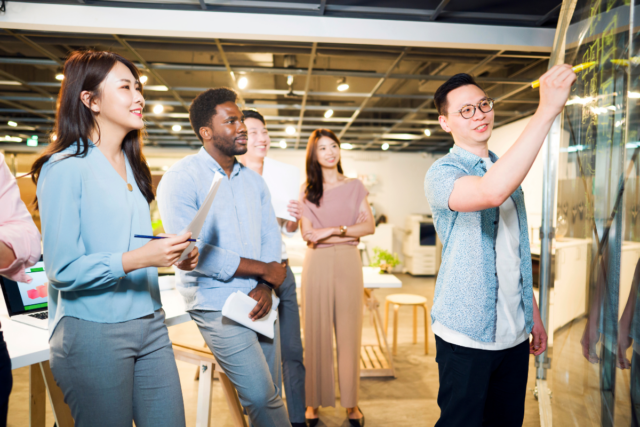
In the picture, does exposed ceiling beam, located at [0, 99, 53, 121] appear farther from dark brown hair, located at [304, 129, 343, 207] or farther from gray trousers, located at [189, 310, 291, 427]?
gray trousers, located at [189, 310, 291, 427]

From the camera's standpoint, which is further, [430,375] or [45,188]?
[430,375]

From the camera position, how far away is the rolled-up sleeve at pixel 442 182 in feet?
3.83

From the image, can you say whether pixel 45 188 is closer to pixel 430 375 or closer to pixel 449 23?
pixel 430 375

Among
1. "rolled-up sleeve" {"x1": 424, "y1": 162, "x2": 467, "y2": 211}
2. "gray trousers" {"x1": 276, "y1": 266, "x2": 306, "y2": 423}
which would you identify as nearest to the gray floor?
"gray trousers" {"x1": 276, "y1": 266, "x2": 306, "y2": 423}

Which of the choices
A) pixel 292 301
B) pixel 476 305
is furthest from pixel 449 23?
pixel 476 305

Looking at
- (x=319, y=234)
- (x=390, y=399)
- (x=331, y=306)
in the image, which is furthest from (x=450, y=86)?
(x=390, y=399)

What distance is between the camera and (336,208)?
2730 millimetres

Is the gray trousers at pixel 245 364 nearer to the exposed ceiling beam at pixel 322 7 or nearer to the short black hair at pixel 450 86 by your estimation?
the short black hair at pixel 450 86

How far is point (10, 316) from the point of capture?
73.4 inches

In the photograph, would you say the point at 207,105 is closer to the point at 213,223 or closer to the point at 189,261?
the point at 213,223

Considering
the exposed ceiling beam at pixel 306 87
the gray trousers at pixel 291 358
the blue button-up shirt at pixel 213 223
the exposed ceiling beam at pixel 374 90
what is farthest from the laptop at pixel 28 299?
the exposed ceiling beam at pixel 374 90

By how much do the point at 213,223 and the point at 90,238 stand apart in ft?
1.66

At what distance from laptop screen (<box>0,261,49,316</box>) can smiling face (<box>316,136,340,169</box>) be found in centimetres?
168

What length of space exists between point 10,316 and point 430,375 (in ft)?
10.1
